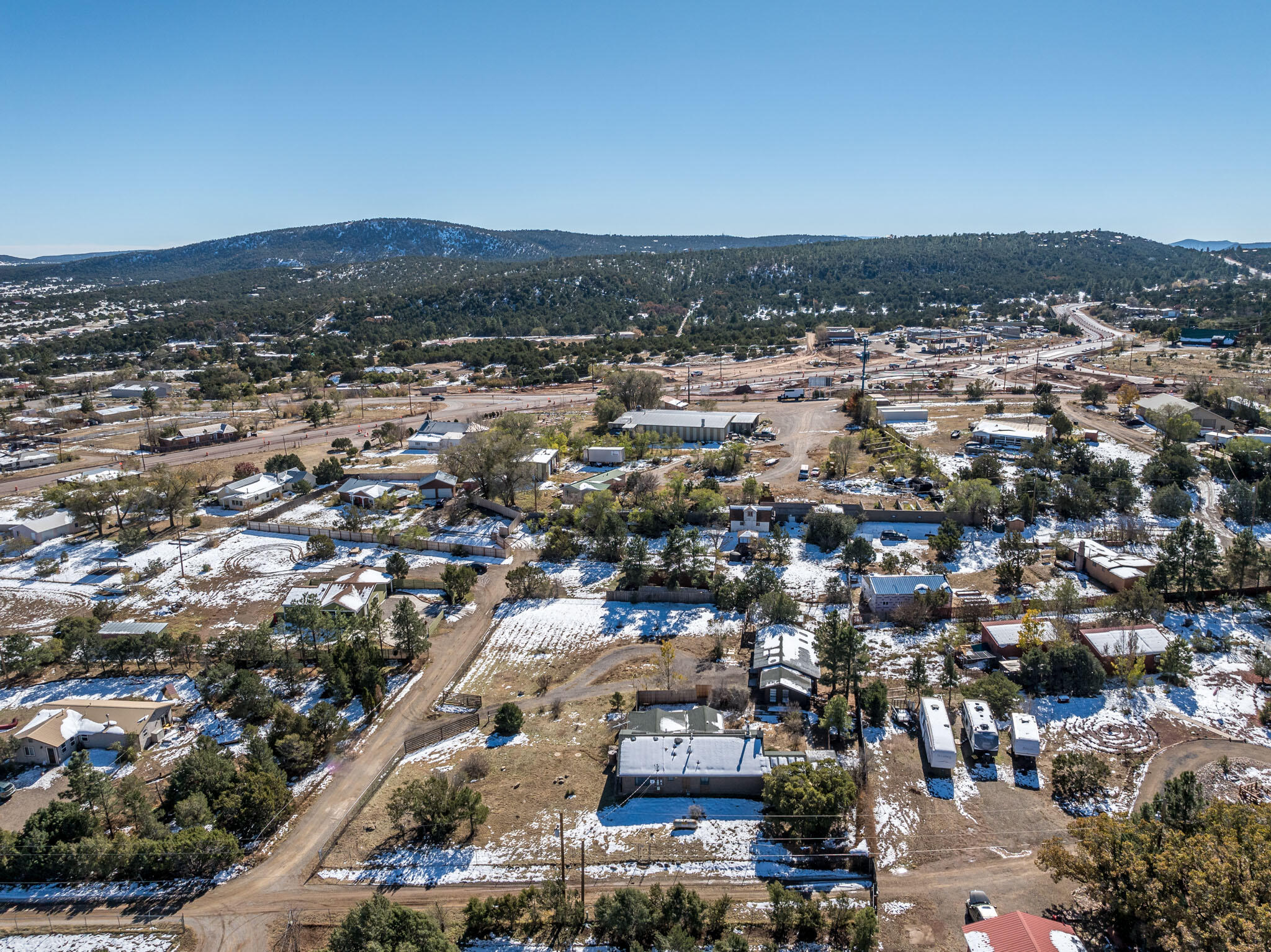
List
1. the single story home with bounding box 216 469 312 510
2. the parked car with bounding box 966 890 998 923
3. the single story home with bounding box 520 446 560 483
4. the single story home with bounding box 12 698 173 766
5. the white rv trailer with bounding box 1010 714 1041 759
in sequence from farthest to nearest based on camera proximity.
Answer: the single story home with bounding box 520 446 560 483 < the single story home with bounding box 216 469 312 510 < the single story home with bounding box 12 698 173 766 < the white rv trailer with bounding box 1010 714 1041 759 < the parked car with bounding box 966 890 998 923

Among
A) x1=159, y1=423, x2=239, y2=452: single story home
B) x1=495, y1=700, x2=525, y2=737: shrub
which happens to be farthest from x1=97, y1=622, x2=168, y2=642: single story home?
x1=159, y1=423, x2=239, y2=452: single story home

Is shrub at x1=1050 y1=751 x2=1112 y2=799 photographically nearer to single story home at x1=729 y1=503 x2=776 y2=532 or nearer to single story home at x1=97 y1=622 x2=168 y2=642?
single story home at x1=729 y1=503 x2=776 y2=532

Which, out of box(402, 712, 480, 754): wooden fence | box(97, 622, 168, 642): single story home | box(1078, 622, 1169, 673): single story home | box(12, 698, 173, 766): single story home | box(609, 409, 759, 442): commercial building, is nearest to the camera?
box(12, 698, 173, 766): single story home

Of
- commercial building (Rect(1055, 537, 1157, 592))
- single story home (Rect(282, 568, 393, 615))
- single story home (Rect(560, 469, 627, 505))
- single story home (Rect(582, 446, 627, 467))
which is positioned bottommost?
single story home (Rect(282, 568, 393, 615))

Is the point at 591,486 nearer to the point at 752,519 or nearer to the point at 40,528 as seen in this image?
the point at 752,519

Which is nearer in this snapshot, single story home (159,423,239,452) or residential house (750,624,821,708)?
residential house (750,624,821,708)

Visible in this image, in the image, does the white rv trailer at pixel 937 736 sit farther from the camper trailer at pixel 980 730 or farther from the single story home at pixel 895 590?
the single story home at pixel 895 590

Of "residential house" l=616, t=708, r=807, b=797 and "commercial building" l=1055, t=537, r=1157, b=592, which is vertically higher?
"commercial building" l=1055, t=537, r=1157, b=592
